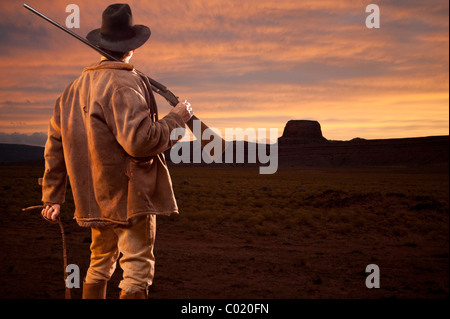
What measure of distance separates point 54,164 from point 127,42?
0.94 m

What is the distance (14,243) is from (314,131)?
136188 millimetres

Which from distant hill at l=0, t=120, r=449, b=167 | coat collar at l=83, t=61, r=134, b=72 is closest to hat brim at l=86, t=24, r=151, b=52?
coat collar at l=83, t=61, r=134, b=72

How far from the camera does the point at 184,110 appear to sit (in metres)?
2.69

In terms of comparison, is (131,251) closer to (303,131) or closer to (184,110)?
(184,110)

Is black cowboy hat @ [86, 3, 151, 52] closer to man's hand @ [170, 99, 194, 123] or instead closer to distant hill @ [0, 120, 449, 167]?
man's hand @ [170, 99, 194, 123]

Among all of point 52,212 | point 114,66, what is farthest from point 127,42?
point 52,212

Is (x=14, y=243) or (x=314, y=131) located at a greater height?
(x=314, y=131)

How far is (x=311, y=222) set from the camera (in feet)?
41.5

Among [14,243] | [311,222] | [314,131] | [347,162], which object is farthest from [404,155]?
[14,243]

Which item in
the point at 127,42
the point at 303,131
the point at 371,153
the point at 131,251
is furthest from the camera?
the point at 303,131

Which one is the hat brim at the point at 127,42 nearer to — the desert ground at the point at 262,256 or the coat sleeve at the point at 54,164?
the coat sleeve at the point at 54,164

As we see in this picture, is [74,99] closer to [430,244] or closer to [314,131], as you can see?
[430,244]

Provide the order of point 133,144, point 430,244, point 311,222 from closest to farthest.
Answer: point 133,144 → point 430,244 → point 311,222

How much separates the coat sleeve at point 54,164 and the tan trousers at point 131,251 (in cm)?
37
